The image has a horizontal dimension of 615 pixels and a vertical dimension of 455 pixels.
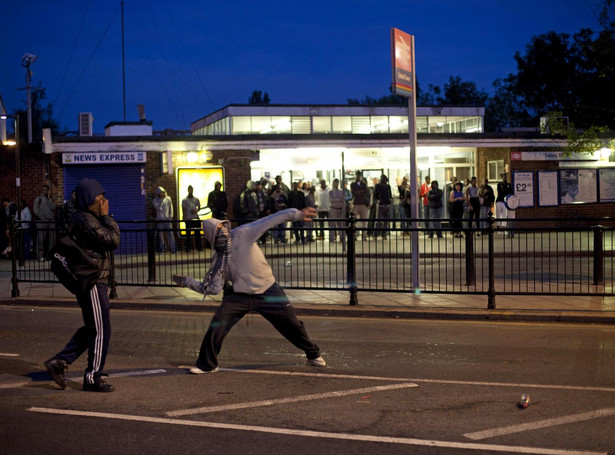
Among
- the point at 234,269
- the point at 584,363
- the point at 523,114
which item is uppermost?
the point at 523,114

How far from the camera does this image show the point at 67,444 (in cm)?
558

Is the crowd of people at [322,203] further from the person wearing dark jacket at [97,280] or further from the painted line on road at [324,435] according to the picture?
the painted line on road at [324,435]

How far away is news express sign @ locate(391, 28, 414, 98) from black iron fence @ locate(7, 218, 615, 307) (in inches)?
93.8

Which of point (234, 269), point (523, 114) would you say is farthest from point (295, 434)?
point (523, 114)

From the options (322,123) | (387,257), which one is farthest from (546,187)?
(322,123)

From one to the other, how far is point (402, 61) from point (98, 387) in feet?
29.2

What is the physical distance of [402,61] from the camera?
1403 cm

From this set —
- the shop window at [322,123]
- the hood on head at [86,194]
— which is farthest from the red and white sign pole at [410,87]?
the shop window at [322,123]

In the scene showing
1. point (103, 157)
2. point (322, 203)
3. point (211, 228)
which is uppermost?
point (103, 157)

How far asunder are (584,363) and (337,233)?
641 centimetres

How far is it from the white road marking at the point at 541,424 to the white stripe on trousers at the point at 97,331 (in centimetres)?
332

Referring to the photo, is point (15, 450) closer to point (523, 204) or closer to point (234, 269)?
point (234, 269)

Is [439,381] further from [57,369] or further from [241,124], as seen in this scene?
[241,124]

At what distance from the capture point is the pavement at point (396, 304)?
11.4 metres
